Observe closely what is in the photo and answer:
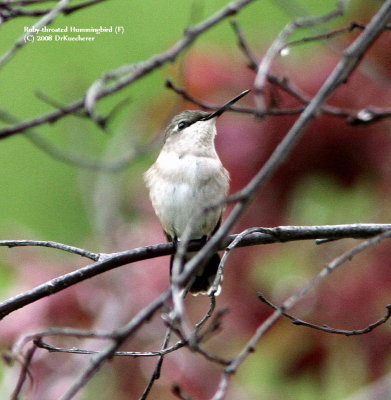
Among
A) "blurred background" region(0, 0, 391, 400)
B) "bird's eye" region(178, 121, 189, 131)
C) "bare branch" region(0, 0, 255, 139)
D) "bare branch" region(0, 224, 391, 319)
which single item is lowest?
"blurred background" region(0, 0, 391, 400)

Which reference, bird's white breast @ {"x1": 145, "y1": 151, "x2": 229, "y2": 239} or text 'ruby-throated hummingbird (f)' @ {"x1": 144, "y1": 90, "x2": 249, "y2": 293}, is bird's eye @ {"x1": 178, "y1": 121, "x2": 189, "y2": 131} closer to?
text 'ruby-throated hummingbird (f)' @ {"x1": 144, "y1": 90, "x2": 249, "y2": 293}

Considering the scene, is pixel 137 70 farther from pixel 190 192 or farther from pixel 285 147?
pixel 190 192

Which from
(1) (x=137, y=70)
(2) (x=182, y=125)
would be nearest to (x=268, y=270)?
(2) (x=182, y=125)

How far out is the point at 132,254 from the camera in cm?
323

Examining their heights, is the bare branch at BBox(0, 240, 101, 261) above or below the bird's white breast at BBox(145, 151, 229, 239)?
above

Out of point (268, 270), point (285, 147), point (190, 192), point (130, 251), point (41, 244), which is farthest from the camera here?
point (268, 270)

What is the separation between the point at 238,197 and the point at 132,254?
1313 mm

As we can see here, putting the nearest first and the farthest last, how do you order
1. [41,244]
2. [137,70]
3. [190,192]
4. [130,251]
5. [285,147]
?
1. [285,147]
2. [137,70]
3. [41,244]
4. [130,251]
5. [190,192]

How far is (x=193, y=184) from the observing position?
4.67m

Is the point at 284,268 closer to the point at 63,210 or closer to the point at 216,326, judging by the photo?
the point at 216,326

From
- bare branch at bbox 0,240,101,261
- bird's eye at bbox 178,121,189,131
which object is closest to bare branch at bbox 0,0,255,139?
bare branch at bbox 0,240,101,261

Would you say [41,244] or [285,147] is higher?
[285,147]

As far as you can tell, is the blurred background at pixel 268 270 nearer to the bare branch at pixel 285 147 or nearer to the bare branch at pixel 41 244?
the bare branch at pixel 41 244

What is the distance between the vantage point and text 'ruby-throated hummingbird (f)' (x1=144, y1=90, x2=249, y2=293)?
4.65 metres
